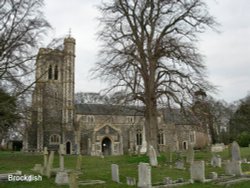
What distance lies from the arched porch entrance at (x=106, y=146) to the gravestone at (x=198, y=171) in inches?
1833

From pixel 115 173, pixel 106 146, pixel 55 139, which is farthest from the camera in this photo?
pixel 106 146

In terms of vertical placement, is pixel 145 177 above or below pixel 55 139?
below

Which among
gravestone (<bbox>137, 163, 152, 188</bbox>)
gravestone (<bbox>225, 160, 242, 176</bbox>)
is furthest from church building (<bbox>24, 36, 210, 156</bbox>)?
gravestone (<bbox>137, 163, 152, 188</bbox>)

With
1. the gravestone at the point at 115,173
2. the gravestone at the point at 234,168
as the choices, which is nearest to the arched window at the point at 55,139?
the gravestone at the point at 115,173

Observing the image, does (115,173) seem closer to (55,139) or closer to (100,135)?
(55,139)

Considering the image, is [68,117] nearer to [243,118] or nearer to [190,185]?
[243,118]

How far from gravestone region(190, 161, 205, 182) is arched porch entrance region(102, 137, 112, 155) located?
46562mm

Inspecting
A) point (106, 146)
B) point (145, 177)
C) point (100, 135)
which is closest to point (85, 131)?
point (100, 135)

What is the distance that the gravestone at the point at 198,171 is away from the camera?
13.1 metres

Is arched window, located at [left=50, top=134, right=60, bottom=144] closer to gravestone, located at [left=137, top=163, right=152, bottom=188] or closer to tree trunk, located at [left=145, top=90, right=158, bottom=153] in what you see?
tree trunk, located at [left=145, top=90, right=158, bottom=153]

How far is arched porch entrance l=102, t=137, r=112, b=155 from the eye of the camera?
195ft

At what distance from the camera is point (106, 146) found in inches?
2368

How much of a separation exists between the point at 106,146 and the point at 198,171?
4774 centimetres

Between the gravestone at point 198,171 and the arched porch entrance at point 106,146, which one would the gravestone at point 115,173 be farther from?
the arched porch entrance at point 106,146
